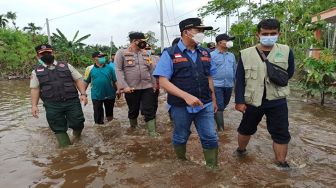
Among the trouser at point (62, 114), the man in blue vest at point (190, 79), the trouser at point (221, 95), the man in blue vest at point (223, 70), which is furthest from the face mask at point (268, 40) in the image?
the trouser at point (62, 114)

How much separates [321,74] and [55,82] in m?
6.79

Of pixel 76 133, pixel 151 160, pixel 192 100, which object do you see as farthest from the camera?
pixel 76 133

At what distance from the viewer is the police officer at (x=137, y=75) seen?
6.38m

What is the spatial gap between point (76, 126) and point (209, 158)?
2671mm

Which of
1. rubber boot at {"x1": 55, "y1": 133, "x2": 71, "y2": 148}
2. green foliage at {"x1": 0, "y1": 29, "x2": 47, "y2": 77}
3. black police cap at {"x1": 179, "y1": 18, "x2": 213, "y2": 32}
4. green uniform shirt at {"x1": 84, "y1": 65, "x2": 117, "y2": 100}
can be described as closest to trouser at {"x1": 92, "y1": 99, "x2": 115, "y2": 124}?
green uniform shirt at {"x1": 84, "y1": 65, "x2": 117, "y2": 100}

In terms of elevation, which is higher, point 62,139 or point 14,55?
point 14,55

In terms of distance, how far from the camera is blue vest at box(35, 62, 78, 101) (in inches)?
221

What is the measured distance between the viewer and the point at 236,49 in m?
27.0

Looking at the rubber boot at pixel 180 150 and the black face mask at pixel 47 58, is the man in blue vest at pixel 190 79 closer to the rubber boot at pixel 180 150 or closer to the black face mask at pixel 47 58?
the rubber boot at pixel 180 150

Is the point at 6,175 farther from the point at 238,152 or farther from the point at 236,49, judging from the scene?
the point at 236,49

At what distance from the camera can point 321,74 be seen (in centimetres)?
930

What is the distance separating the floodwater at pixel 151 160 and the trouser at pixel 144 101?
445 millimetres

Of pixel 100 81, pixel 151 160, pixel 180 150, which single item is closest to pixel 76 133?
pixel 100 81

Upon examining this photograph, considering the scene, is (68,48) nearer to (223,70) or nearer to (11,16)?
(11,16)
